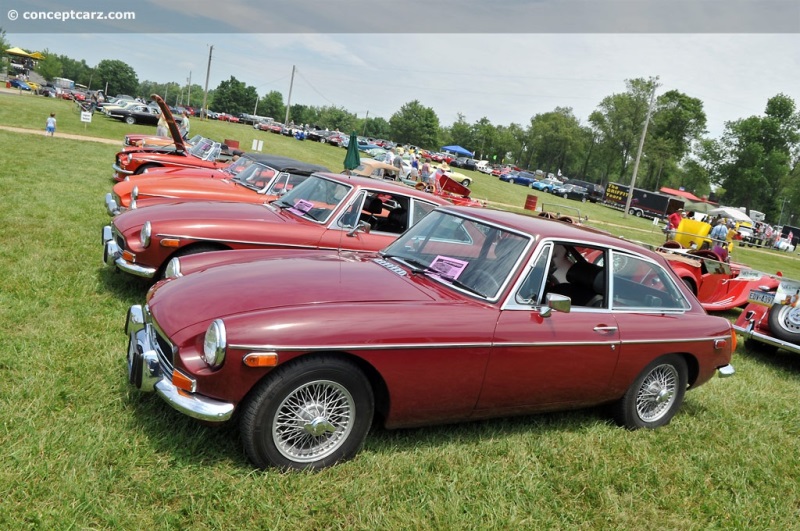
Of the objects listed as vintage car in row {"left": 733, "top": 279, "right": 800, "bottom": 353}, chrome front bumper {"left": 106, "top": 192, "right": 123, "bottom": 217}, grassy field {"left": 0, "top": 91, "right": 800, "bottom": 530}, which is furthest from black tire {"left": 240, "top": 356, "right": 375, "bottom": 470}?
vintage car in row {"left": 733, "top": 279, "right": 800, "bottom": 353}

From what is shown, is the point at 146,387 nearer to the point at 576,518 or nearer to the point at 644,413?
the point at 576,518

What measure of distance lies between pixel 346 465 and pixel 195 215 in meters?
3.47

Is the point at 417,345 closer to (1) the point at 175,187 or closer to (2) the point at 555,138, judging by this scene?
(1) the point at 175,187

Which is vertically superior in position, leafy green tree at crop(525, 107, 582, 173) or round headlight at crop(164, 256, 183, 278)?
leafy green tree at crop(525, 107, 582, 173)

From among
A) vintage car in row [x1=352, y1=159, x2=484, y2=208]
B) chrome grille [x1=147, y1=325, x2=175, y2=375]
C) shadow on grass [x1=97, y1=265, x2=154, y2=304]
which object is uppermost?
vintage car in row [x1=352, y1=159, x2=484, y2=208]

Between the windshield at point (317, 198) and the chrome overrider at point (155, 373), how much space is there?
2797 millimetres

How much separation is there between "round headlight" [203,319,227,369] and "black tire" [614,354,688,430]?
3.10 m

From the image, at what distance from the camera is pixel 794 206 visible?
8369cm

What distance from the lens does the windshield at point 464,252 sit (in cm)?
385

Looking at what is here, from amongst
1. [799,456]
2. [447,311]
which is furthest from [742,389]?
[447,311]

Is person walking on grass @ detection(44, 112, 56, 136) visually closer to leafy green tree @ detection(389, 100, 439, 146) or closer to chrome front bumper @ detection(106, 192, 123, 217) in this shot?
chrome front bumper @ detection(106, 192, 123, 217)

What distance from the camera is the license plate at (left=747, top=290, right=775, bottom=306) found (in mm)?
7234

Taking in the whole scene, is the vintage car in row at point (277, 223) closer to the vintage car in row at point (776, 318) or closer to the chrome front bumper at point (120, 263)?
the chrome front bumper at point (120, 263)

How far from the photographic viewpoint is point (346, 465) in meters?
3.30
